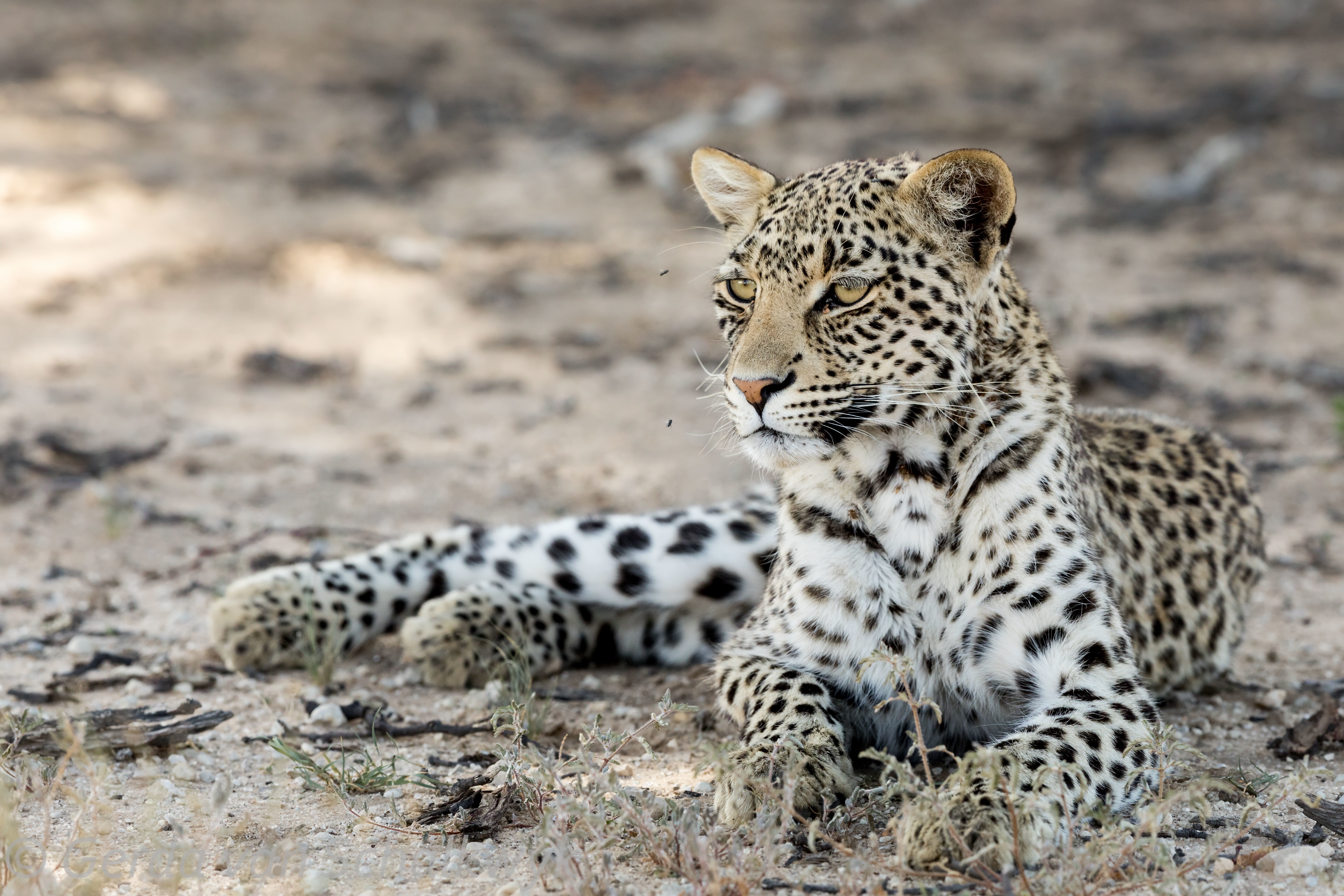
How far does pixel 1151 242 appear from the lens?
11.4 m

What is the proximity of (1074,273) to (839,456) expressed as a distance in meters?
7.21

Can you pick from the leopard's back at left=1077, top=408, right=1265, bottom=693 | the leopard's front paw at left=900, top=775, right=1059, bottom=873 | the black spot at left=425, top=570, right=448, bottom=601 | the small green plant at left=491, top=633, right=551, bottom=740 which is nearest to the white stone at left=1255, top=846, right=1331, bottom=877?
the leopard's front paw at left=900, top=775, right=1059, bottom=873

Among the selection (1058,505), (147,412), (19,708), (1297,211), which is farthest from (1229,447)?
(1297,211)

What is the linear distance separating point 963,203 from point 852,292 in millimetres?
409

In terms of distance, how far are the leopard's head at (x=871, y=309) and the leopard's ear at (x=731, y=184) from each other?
371 millimetres

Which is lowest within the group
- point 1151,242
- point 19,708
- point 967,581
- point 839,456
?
point 19,708

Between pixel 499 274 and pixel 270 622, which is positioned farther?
pixel 499 274

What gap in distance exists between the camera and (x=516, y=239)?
1162cm

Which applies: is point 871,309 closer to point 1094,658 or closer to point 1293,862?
point 1094,658

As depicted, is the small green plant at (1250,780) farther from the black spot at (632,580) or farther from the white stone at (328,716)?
the white stone at (328,716)

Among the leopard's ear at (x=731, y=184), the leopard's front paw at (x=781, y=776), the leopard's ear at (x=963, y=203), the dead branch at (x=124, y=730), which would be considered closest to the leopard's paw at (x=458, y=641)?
the dead branch at (x=124, y=730)

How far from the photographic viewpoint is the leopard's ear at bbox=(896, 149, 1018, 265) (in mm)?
4016

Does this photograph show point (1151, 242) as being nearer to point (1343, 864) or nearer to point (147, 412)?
point (147, 412)

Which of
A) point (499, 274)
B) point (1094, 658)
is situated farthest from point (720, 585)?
point (499, 274)
